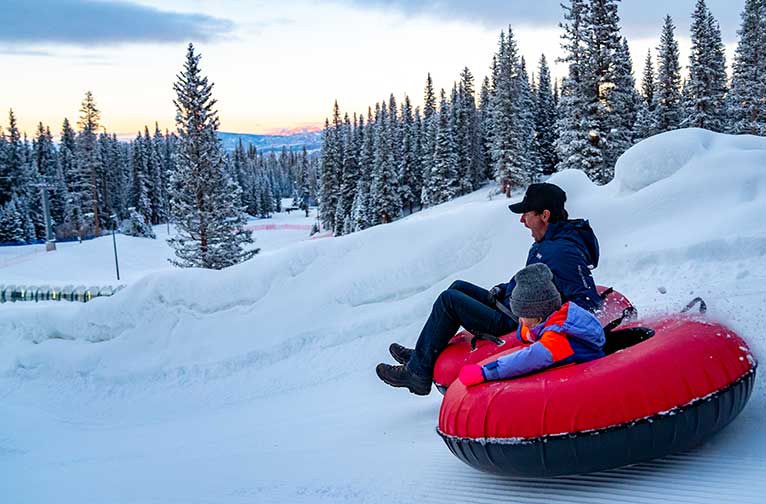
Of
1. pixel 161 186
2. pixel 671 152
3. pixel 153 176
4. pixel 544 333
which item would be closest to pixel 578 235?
pixel 544 333

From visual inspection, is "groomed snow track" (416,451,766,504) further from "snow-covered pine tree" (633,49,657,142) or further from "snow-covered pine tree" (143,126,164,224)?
"snow-covered pine tree" (143,126,164,224)

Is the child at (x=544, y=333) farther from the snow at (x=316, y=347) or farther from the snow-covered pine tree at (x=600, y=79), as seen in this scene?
the snow-covered pine tree at (x=600, y=79)

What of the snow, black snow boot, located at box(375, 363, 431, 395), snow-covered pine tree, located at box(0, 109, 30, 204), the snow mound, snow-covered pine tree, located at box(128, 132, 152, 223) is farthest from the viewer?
snow-covered pine tree, located at box(128, 132, 152, 223)

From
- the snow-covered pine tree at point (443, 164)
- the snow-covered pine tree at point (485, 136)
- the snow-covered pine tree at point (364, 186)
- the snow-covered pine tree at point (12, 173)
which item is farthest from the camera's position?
the snow-covered pine tree at point (485, 136)

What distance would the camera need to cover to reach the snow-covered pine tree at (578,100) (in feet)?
90.8

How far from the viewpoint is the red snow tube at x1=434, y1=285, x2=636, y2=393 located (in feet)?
14.3

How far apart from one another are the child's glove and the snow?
640mm

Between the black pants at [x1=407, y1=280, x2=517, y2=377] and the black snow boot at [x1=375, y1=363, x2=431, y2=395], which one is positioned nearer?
the black pants at [x1=407, y1=280, x2=517, y2=377]

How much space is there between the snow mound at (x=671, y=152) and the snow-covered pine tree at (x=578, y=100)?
1941cm

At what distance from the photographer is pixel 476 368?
349cm

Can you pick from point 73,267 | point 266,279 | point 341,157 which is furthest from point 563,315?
point 341,157

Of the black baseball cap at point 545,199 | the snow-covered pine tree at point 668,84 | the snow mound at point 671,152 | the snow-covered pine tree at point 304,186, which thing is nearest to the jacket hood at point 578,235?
the black baseball cap at point 545,199

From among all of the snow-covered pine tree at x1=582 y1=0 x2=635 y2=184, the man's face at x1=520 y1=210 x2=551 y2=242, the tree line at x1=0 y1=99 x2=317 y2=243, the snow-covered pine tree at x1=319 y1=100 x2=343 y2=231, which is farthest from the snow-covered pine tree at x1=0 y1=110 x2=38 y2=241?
the man's face at x1=520 y1=210 x2=551 y2=242

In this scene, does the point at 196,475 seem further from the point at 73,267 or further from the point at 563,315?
the point at 73,267
